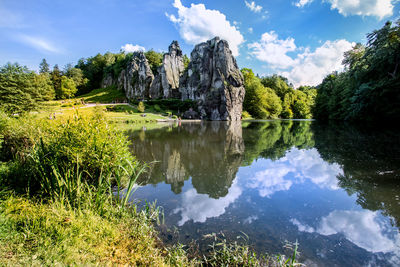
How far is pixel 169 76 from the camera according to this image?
222 ft

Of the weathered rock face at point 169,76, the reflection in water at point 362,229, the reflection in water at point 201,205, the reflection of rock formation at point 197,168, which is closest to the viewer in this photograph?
the reflection in water at point 362,229

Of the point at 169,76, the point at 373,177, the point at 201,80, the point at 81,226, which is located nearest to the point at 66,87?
the point at 169,76

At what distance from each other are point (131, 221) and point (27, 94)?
102 ft

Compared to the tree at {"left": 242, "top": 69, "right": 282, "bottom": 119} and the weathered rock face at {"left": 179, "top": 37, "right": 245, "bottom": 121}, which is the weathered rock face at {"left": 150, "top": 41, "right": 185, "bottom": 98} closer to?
the weathered rock face at {"left": 179, "top": 37, "right": 245, "bottom": 121}

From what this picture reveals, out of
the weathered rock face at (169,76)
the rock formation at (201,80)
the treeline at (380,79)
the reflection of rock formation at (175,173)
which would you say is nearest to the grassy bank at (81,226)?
the reflection of rock formation at (175,173)

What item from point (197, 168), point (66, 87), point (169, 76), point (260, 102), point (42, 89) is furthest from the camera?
point (260, 102)

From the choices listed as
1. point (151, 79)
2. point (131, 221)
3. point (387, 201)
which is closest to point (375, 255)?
point (387, 201)

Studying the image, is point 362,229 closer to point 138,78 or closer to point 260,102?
point 260,102

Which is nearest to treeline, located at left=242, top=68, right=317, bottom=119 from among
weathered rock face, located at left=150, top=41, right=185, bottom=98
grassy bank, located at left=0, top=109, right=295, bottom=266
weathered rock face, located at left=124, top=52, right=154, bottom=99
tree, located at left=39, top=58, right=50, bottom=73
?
weathered rock face, located at left=150, top=41, right=185, bottom=98

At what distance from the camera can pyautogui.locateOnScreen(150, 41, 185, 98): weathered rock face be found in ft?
219

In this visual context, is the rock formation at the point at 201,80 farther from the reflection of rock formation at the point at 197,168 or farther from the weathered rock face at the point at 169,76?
the reflection of rock formation at the point at 197,168

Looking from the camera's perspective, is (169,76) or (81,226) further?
(169,76)

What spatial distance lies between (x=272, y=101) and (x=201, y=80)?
29.8 meters

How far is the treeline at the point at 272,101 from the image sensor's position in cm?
6812
